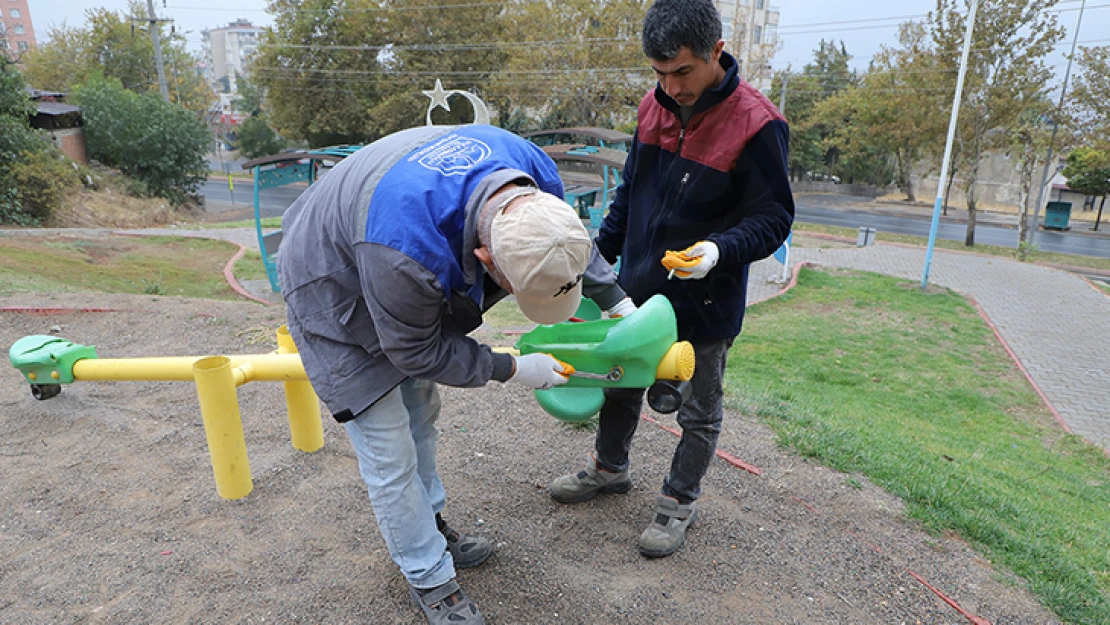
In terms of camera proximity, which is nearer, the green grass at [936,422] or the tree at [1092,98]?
the green grass at [936,422]

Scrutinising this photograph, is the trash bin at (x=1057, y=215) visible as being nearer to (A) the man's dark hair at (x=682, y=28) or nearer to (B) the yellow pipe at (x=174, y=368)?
(A) the man's dark hair at (x=682, y=28)

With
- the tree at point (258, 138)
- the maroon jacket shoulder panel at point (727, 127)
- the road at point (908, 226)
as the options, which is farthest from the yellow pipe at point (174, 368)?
the tree at point (258, 138)

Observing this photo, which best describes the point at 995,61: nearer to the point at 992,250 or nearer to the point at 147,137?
the point at 992,250

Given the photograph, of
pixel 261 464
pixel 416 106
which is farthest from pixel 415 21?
pixel 261 464

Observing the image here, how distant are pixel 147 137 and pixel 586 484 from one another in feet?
76.3

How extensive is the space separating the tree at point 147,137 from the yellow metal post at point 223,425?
2218 centimetres

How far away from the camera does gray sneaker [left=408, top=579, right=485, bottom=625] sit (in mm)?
1920

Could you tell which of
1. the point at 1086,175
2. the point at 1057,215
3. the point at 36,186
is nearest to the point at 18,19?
the point at 36,186

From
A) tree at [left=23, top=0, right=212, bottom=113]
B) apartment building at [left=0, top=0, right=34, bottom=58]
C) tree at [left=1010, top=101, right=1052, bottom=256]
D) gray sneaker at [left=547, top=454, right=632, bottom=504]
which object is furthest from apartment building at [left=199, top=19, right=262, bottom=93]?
gray sneaker at [left=547, top=454, right=632, bottom=504]

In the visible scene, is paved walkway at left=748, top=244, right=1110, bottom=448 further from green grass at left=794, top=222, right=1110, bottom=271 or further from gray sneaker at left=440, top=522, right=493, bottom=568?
gray sneaker at left=440, top=522, right=493, bottom=568

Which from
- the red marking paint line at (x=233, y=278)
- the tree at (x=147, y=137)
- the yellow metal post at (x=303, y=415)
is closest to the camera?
the yellow metal post at (x=303, y=415)

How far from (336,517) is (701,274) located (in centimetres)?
165

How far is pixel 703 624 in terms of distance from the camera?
6.69ft

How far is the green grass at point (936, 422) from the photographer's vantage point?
2.71 meters
